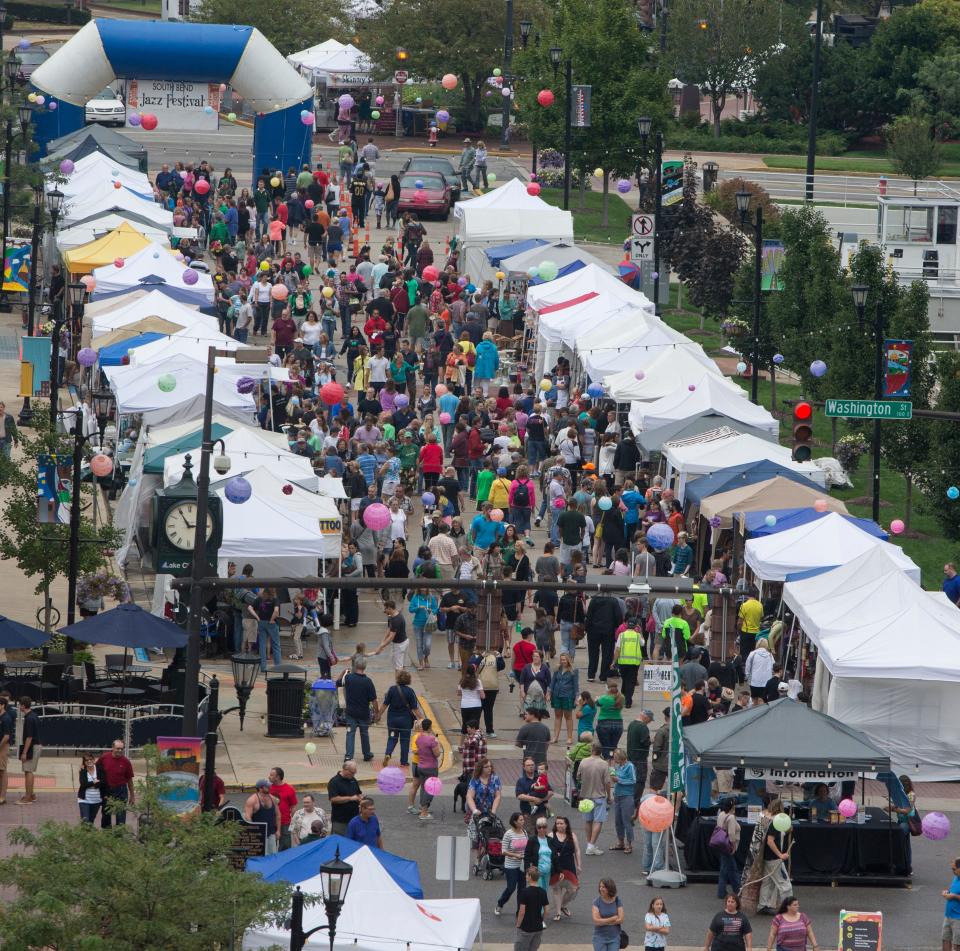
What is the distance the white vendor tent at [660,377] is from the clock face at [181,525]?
9795mm

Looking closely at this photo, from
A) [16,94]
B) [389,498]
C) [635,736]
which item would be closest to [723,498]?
[389,498]

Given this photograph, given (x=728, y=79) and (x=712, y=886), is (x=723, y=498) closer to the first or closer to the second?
(x=712, y=886)

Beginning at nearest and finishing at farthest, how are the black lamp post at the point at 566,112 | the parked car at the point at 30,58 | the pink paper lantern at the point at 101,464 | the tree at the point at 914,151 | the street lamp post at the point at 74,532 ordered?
1. the street lamp post at the point at 74,532
2. the pink paper lantern at the point at 101,464
3. the black lamp post at the point at 566,112
4. the tree at the point at 914,151
5. the parked car at the point at 30,58

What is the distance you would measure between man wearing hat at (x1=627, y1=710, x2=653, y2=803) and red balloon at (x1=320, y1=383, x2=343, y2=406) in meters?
13.6

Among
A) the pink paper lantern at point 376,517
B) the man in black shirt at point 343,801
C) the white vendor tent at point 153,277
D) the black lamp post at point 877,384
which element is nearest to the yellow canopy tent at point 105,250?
the white vendor tent at point 153,277

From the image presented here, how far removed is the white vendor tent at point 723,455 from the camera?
3166 cm

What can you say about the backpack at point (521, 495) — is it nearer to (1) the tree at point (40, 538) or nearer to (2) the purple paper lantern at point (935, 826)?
(1) the tree at point (40, 538)

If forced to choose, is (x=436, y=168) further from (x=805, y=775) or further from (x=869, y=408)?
(x=805, y=775)

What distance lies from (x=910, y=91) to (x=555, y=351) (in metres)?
42.6

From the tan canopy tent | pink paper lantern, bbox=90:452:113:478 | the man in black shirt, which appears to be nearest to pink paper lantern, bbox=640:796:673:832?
the man in black shirt

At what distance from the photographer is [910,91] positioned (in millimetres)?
78688

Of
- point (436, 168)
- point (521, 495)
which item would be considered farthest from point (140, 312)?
point (436, 168)

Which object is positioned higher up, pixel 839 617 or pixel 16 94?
pixel 16 94

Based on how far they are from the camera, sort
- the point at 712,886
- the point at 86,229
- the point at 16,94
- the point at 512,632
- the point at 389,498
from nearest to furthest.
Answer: the point at 712,886 → the point at 512,632 → the point at 389,498 → the point at 86,229 → the point at 16,94
